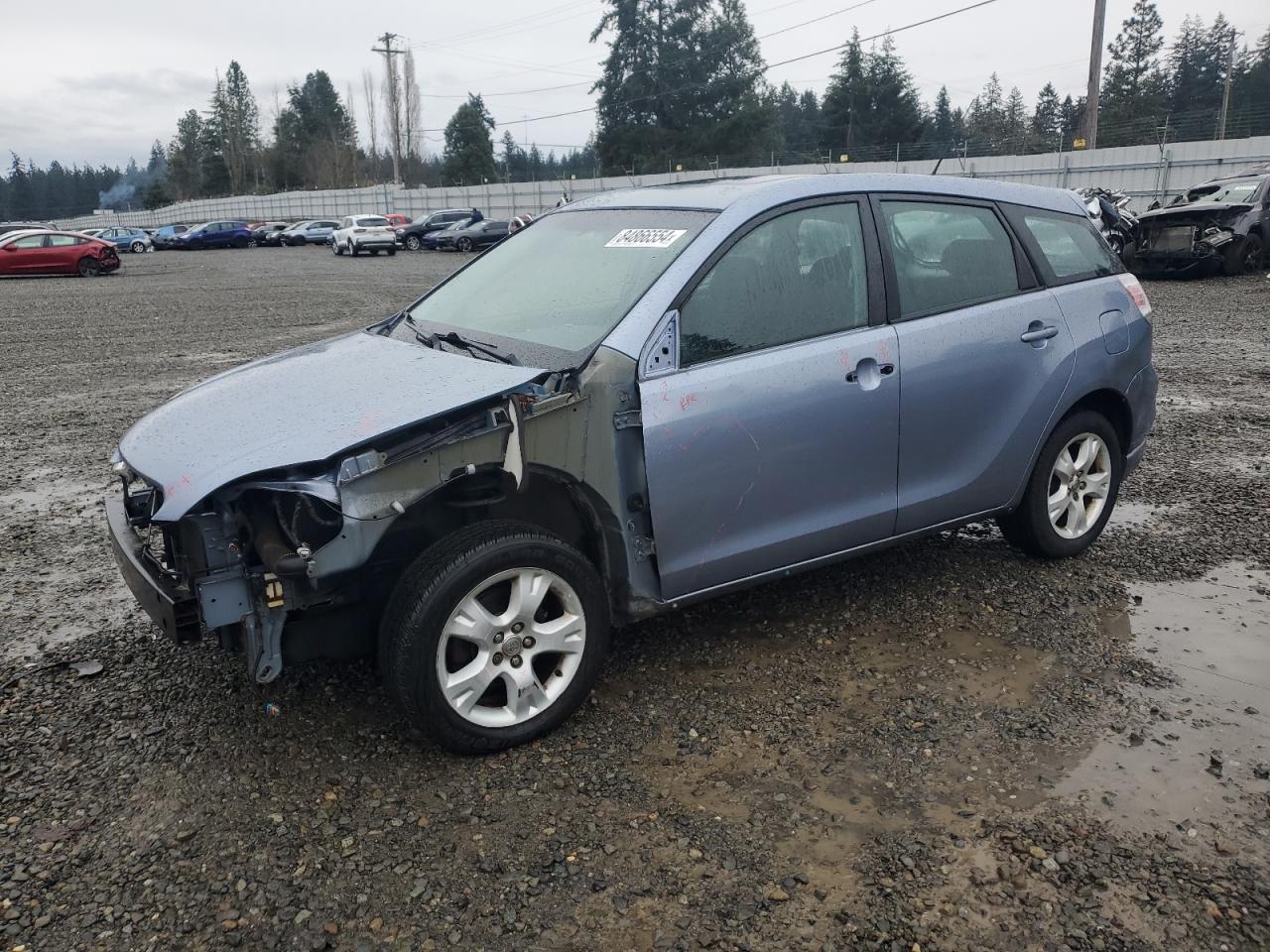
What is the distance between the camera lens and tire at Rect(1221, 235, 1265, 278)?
55.9 feet

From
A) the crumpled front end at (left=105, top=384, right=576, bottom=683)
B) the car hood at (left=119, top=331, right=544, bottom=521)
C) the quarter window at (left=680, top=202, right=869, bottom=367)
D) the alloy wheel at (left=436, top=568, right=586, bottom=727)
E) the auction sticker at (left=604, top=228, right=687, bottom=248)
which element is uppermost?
the auction sticker at (left=604, top=228, right=687, bottom=248)

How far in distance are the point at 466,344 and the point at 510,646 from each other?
3.92 ft

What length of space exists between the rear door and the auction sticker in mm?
890

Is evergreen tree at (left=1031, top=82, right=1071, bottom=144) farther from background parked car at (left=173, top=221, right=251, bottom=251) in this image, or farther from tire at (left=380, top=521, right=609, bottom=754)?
tire at (left=380, top=521, right=609, bottom=754)

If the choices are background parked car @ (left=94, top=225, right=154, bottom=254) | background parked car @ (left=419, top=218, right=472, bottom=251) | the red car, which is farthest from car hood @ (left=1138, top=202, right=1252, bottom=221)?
background parked car @ (left=94, top=225, right=154, bottom=254)

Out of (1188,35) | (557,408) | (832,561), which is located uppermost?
(1188,35)

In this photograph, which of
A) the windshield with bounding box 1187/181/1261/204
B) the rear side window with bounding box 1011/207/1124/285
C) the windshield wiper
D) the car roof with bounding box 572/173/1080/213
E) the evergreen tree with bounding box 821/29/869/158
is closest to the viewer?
the windshield wiper

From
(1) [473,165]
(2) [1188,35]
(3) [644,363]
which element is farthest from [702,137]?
(3) [644,363]

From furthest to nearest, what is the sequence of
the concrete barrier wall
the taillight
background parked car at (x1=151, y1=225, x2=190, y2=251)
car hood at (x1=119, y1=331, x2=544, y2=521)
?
background parked car at (x1=151, y1=225, x2=190, y2=251) → the concrete barrier wall → the taillight → car hood at (x1=119, y1=331, x2=544, y2=521)

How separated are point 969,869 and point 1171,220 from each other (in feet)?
57.7

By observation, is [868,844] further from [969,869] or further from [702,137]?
[702,137]

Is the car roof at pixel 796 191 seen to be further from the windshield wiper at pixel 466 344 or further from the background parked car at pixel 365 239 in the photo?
the background parked car at pixel 365 239

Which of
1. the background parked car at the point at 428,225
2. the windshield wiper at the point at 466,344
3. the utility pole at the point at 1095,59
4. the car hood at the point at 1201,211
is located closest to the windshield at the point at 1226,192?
the car hood at the point at 1201,211

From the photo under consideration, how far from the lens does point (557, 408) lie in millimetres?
3295
